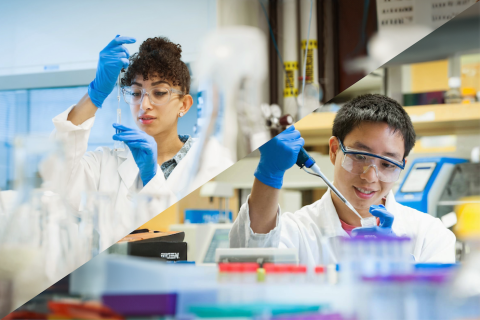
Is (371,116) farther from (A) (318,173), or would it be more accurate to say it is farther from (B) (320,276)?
(B) (320,276)

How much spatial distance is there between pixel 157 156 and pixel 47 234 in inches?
9.9

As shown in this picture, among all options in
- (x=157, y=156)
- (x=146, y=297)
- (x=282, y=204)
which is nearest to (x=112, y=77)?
(x=157, y=156)

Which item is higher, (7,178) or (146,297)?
(7,178)

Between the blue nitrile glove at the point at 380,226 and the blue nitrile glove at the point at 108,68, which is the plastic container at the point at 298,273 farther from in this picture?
the blue nitrile glove at the point at 108,68

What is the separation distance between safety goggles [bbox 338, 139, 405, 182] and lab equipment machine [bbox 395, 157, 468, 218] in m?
0.12

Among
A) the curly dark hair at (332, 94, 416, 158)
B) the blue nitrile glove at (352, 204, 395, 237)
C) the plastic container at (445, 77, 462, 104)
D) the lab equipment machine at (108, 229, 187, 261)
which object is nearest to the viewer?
the lab equipment machine at (108, 229, 187, 261)

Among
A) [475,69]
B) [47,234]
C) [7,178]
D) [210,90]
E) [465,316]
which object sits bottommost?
[465,316]

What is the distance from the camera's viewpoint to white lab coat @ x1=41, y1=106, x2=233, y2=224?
0.72 metres

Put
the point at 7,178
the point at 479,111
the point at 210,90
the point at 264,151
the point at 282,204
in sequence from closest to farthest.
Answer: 1. the point at 7,178
2. the point at 210,90
3. the point at 264,151
4. the point at 282,204
5. the point at 479,111

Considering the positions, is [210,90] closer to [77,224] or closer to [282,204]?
[77,224]

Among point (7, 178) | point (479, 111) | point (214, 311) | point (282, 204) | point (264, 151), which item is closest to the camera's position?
point (214, 311)

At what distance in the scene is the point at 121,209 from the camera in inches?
30.4

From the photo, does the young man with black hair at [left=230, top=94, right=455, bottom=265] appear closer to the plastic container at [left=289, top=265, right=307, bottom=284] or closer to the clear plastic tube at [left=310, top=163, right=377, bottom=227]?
the clear plastic tube at [left=310, top=163, right=377, bottom=227]

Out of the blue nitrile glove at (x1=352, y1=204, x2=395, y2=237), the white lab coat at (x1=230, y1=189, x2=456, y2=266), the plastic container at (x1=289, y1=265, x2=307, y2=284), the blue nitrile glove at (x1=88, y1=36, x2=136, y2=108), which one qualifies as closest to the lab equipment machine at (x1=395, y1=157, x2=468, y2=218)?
the white lab coat at (x1=230, y1=189, x2=456, y2=266)
